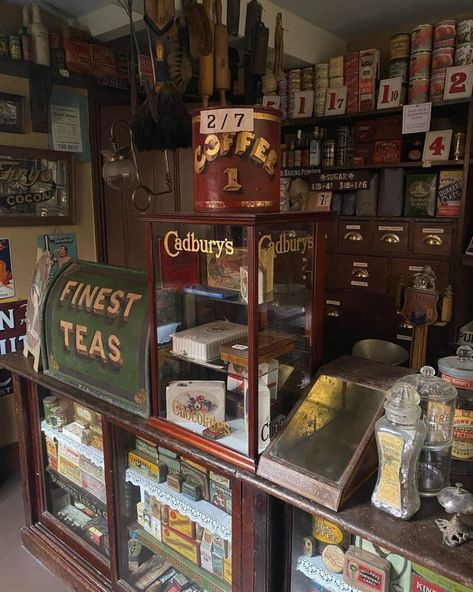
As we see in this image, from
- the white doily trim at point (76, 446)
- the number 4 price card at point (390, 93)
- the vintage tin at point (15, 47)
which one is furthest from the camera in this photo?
the number 4 price card at point (390, 93)

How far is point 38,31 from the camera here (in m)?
2.29

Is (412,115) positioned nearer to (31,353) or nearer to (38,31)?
(38,31)

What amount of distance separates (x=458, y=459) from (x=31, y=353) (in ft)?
4.98

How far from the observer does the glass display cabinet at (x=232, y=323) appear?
1123 millimetres

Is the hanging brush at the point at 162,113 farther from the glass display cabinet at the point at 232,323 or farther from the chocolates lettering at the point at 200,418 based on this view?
the chocolates lettering at the point at 200,418

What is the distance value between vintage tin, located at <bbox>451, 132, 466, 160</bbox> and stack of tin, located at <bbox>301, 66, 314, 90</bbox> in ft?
2.98

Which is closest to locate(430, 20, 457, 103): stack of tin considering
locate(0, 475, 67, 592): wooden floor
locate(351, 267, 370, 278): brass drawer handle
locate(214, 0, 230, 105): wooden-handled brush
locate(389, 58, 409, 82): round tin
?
locate(389, 58, 409, 82): round tin

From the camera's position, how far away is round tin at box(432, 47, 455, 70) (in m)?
2.53

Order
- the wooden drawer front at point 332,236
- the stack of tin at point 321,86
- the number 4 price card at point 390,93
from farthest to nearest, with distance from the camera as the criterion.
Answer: the wooden drawer front at point 332,236 → the stack of tin at point 321,86 → the number 4 price card at point 390,93

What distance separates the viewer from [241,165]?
3.63 ft

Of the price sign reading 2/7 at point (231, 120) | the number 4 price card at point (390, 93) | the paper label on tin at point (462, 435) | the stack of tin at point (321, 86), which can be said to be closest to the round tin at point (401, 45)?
the number 4 price card at point (390, 93)

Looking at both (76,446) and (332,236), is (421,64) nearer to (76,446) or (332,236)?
(332,236)

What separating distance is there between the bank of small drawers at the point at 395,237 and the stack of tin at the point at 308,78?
2.80ft

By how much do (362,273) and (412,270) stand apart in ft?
0.98
